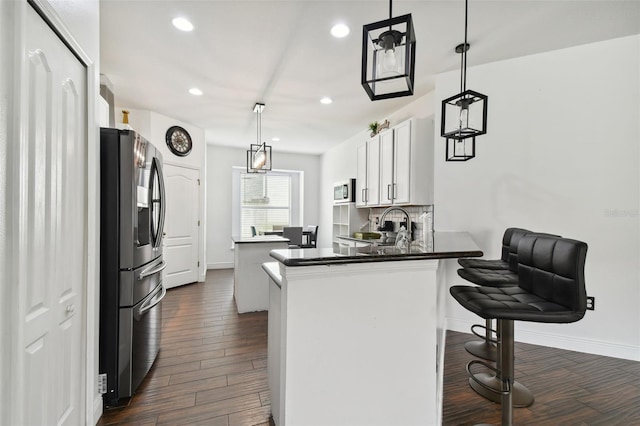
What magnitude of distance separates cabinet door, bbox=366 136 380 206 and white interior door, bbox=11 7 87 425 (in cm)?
358

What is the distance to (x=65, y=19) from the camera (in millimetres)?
1368

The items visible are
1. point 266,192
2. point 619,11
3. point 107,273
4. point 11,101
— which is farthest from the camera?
point 266,192

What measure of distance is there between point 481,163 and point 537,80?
908mm

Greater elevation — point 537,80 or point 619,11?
point 619,11

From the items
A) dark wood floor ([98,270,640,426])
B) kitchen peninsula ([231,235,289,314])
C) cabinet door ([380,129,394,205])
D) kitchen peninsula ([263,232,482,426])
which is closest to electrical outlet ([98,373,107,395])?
dark wood floor ([98,270,640,426])

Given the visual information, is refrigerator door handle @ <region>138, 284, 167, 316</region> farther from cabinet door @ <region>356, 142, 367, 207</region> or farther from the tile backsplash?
cabinet door @ <region>356, 142, 367, 207</region>

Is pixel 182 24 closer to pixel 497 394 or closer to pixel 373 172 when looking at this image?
pixel 373 172

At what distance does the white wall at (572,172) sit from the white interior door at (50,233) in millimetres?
3230

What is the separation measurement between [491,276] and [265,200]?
18.8ft

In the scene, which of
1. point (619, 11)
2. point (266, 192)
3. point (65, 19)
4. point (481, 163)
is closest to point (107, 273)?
point (65, 19)

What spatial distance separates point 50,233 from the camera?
127 cm

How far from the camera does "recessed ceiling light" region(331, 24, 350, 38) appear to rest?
2.38m

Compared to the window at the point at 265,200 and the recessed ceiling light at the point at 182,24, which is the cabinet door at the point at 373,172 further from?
the window at the point at 265,200

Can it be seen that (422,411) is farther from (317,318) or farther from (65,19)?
(65,19)
